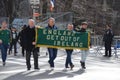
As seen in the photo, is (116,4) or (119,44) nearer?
(119,44)

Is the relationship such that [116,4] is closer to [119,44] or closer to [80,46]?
[119,44]

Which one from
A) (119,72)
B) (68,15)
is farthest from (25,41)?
(68,15)

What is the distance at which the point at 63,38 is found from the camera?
688 inches

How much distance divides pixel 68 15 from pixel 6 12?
47.1 ft

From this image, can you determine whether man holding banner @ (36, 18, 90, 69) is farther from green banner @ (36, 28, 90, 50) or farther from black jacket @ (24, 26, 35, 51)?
black jacket @ (24, 26, 35, 51)

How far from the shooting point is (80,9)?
57.2 m

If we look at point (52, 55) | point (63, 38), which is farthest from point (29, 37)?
point (63, 38)

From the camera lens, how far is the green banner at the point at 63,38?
55.9ft

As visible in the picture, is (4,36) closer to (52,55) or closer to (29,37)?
(29,37)

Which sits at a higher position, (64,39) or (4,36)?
(4,36)

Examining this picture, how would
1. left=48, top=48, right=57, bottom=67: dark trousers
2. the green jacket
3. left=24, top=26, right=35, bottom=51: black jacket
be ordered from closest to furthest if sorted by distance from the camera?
left=24, top=26, right=35, bottom=51: black jacket, left=48, top=48, right=57, bottom=67: dark trousers, the green jacket

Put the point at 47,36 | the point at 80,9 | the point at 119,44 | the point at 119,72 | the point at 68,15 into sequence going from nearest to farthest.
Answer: the point at 119,72, the point at 47,36, the point at 119,44, the point at 68,15, the point at 80,9

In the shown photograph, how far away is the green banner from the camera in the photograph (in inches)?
671

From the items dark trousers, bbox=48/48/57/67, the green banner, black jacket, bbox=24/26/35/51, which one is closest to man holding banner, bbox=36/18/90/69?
the green banner
